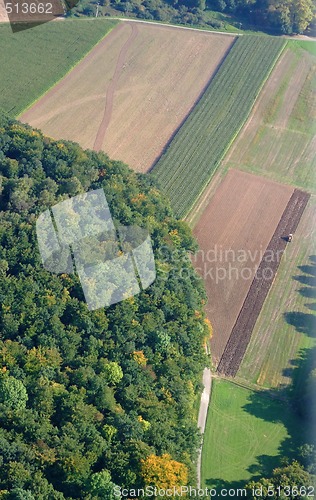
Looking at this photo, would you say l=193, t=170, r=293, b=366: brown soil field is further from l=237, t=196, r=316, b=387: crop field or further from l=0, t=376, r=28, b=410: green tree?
l=0, t=376, r=28, b=410: green tree

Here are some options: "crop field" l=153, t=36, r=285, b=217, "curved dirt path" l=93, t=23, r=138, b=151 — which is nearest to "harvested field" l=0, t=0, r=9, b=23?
"curved dirt path" l=93, t=23, r=138, b=151

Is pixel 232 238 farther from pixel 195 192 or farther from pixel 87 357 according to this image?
pixel 87 357

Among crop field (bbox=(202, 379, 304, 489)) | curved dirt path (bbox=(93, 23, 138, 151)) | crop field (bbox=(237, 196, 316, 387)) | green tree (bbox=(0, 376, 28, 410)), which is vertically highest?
curved dirt path (bbox=(93, 23, 138, 151))

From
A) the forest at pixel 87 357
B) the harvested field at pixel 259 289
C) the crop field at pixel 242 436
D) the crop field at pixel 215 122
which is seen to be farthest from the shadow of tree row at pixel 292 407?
the crop field at pixel 215 122

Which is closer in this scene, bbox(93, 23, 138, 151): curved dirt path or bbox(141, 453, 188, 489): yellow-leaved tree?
bbox(141, 453, 188, 489): yellow-leaved tree

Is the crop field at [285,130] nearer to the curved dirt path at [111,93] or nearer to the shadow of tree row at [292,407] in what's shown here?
the curved dirt path at [111,93]

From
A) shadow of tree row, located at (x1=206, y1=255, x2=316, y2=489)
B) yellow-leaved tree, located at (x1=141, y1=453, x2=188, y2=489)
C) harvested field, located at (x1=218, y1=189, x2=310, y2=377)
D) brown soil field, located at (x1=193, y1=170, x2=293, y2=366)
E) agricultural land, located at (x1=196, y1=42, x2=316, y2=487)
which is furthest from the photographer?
brown soil field, located at (x1=193, y1=170, x2=293, y2=366)

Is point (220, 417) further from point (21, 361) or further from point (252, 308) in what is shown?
point (21, 361)
